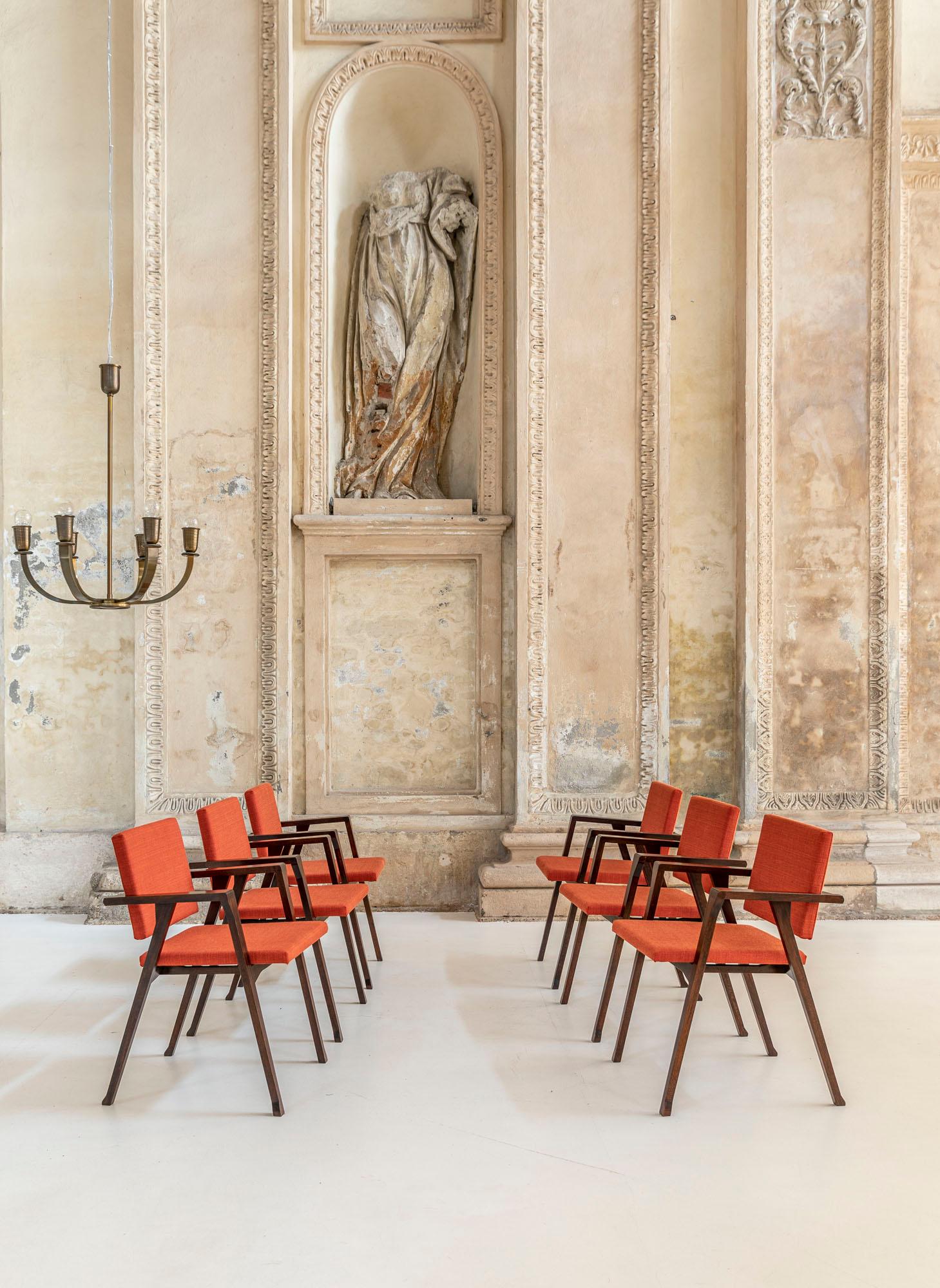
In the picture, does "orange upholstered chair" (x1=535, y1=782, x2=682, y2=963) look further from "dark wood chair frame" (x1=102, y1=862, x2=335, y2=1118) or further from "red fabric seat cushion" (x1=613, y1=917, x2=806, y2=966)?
"dark wood chair frame" (x1=102, y1=862, x2=335, y2=1118)

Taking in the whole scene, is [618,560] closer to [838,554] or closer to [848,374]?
[838,554]

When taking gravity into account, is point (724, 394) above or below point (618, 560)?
above

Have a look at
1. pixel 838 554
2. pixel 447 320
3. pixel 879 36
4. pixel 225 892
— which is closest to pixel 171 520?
pixel 447 320

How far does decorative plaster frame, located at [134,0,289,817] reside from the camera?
18.3 feet

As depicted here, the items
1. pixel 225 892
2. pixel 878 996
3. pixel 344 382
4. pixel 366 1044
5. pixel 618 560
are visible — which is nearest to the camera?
pixel 225 892

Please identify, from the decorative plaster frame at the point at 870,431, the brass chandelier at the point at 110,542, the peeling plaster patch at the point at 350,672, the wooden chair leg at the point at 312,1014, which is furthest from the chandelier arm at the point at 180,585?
the decorative plaster frame at the point at 870,431

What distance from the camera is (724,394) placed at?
5.84 metres

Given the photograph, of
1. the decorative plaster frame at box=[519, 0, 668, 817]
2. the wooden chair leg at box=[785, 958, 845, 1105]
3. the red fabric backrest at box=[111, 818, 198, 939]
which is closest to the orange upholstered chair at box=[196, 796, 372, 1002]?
the red fabric backrest at box=[111, 818, 198, 939]

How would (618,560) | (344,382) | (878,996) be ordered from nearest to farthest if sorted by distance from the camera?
(878,996)
(618,560)
(344,382)

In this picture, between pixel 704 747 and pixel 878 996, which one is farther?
pixel 704 747

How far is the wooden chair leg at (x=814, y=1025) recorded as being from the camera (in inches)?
125

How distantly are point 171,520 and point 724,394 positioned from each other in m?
3.13

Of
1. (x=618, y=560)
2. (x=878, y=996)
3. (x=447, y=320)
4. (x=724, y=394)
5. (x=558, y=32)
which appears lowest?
(x=878, y=996)

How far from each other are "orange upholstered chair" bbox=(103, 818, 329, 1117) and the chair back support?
1573 mm
